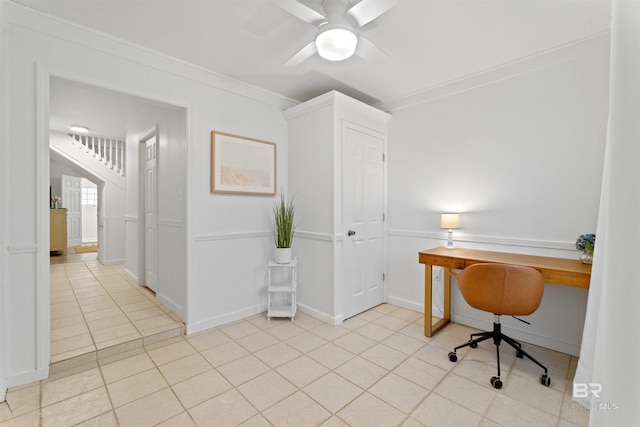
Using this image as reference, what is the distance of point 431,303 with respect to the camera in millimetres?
2768

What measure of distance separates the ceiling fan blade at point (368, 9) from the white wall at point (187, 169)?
1.82m

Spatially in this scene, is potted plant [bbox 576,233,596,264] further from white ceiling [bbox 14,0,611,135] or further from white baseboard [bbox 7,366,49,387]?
white baseboard [bbox 7,366,49,387]

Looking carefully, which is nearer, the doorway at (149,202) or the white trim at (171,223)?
the white trim at (171,223)

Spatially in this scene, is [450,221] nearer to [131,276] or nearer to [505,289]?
[505,289]

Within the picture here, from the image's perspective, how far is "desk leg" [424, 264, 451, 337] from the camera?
280 cm

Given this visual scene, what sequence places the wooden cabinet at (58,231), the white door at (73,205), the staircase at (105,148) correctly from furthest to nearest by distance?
the white door at (73,205)
the wooden cabinet at (58,231)
the staircase at (105,148)

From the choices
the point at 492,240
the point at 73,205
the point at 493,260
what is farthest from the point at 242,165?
→ the point at 73,205

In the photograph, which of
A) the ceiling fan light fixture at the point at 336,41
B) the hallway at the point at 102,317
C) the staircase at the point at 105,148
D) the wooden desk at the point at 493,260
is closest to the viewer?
the ceiling fan light fixture at the point at 336,41

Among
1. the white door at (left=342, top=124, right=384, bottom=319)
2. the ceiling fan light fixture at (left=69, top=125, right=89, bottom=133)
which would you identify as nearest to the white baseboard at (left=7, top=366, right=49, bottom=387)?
the white door at (left=342, top=124, right=384, bottom=319)

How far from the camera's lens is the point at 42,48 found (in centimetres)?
211

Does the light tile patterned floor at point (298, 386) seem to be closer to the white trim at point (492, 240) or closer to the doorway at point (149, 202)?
the white trim at point (492, 240)

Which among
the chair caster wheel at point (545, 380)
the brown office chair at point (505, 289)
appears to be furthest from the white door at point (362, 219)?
the chair caster wheel at point (545, 380)

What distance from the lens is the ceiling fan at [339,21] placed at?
1665 millimetres

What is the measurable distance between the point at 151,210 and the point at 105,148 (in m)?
2.99
